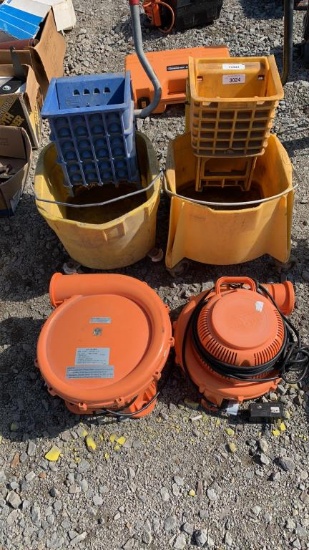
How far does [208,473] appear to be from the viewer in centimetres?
223

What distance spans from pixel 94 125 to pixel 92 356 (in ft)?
4.10

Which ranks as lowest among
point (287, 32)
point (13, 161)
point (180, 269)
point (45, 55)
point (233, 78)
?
point (180, 269)

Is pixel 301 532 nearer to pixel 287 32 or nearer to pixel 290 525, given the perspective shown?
pixel 290 525

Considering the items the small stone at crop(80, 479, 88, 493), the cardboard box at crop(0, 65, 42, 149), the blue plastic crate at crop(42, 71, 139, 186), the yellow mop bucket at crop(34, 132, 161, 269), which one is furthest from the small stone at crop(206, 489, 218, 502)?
the cardboard box at crop(0, 65, 42, 149)

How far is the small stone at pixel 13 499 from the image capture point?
7.16ft

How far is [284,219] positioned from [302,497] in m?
1.50

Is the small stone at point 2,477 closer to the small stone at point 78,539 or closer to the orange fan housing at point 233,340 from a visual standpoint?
the small stone at point 78,539

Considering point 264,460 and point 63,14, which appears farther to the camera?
point 63,14

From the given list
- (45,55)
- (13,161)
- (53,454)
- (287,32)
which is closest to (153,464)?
(53,454)

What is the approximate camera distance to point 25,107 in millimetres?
3418

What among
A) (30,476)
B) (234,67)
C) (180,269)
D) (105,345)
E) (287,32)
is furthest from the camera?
(180,269)

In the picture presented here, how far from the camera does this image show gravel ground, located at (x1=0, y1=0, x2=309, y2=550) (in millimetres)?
2094

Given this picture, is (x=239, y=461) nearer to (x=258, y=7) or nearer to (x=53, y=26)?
(x=53, y=26)

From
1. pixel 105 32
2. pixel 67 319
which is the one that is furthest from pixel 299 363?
pixel 105 32
